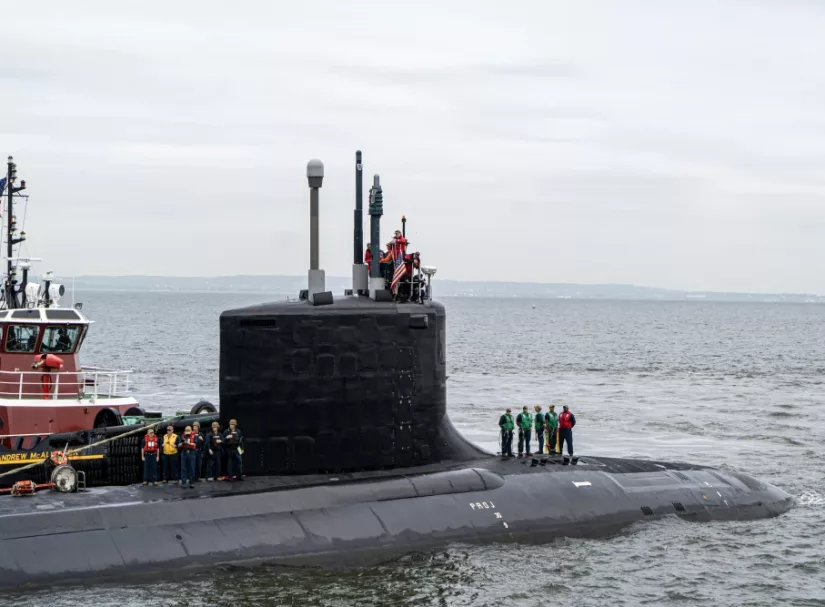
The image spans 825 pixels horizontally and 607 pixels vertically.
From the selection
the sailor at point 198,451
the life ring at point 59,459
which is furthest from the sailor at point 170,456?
the life ring at point 59,459

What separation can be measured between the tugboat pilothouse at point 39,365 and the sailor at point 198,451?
4653mm

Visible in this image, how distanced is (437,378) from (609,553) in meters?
4.52

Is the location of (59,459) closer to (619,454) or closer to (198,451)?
(198,451)

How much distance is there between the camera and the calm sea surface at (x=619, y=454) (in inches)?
687

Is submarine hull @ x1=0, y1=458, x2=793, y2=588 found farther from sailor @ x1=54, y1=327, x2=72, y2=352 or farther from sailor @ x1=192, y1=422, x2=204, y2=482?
sailor @ x1=54, y1=327, x2=72, y2=352

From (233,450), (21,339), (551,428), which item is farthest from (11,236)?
(551,428)

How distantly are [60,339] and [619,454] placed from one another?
17.7 meters

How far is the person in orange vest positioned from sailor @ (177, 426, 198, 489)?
6.03 meters

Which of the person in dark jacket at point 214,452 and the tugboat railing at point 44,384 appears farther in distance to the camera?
the tugboat railing at point 44,384

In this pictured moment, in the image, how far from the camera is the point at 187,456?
1927cm

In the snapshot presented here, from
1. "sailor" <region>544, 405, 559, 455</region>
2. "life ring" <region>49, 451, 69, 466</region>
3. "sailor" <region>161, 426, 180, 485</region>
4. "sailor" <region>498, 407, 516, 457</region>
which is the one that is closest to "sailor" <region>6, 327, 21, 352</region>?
"life ring" <region>49, 451, 69, 466</region>

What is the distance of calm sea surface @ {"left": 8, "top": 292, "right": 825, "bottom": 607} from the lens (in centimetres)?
1744

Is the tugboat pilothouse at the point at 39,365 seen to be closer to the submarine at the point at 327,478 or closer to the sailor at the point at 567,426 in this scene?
the submarine at the point at 327,478

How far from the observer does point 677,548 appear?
2075 centimetres
